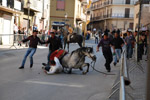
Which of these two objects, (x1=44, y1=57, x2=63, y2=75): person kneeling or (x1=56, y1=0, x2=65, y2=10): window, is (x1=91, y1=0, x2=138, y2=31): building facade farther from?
(x1=44, y1=57, x2=63, y2=75): person kneeling

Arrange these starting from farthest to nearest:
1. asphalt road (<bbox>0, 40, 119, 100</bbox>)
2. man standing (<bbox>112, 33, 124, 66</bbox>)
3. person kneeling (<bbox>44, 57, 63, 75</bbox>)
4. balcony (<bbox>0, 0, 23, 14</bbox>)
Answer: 1. balcony (<bbox>0, 0, 23, 14</bbox>)
2. man standing (<bbox>112, 33, 124, 66</bbox>)
3. person kneeling (<bbox>44, 57, 63, 75</bbox>)
4. asphalt road (<bbox>0, 40, 119, 100</bbox>)

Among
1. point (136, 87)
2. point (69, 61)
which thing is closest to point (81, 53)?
point (69, 61)

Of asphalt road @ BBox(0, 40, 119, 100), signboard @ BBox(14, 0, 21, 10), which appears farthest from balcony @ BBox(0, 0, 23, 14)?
asphalt road @ BBox(0, 40, 119, 100)

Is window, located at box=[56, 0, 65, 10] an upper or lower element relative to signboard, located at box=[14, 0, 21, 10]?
upper

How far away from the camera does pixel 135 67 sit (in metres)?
12.7

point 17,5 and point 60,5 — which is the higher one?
point 60,5

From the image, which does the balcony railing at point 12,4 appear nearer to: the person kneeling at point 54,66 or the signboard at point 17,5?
the signboard at point 17,5

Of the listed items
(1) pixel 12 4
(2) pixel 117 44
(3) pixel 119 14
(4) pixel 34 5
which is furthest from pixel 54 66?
(3) pixel 119 14

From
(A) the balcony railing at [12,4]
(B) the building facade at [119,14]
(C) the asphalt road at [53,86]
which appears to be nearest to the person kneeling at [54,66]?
(C) the asphalt road at [53,86]

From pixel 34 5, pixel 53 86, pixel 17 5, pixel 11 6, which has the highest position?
pixel 34 5

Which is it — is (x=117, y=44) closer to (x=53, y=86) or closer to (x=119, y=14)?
(x=53, y=86)

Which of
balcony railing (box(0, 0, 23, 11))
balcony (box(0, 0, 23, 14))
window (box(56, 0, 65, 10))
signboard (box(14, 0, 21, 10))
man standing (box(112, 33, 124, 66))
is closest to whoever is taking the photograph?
man standing (box(112, 33, 124, 66))

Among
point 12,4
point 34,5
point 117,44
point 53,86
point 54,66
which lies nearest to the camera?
point 53,86

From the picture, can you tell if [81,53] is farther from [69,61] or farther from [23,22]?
[23,22]
